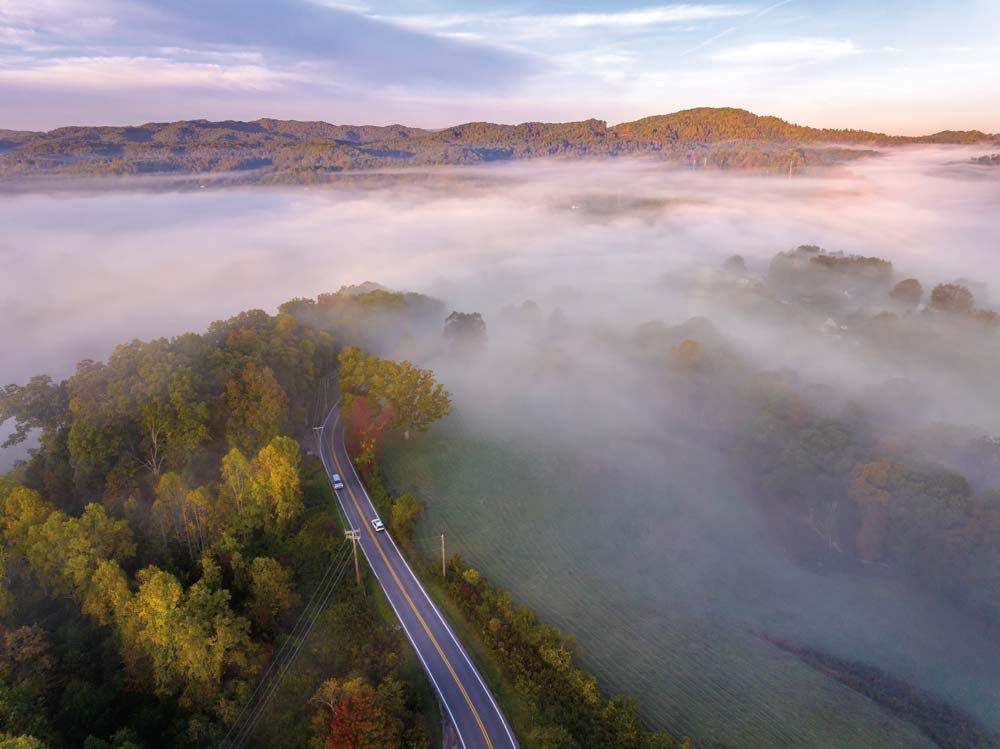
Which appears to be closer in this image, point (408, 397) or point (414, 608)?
point (414, 608)

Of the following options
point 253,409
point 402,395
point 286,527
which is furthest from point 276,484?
point 402,395

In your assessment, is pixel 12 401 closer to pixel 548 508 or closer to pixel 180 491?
pixel 180 491

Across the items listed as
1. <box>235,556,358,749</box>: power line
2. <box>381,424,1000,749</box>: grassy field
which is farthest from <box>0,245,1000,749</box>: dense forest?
<box>381,424,1000,749</box>: grassy field

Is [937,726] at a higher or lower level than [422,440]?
lower

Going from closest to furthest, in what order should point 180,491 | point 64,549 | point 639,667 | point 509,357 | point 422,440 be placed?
point 64,549, point 639,667, point 180,491, point 422,440, point 509,357

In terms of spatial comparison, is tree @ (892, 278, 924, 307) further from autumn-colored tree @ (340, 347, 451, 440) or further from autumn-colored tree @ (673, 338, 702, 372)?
autumn-colored tree @ (340, 347, 451, 440)

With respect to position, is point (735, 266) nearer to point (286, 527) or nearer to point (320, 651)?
point (286, 527)

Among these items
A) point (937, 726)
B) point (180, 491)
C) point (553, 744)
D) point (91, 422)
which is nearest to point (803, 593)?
point (937, 726)
